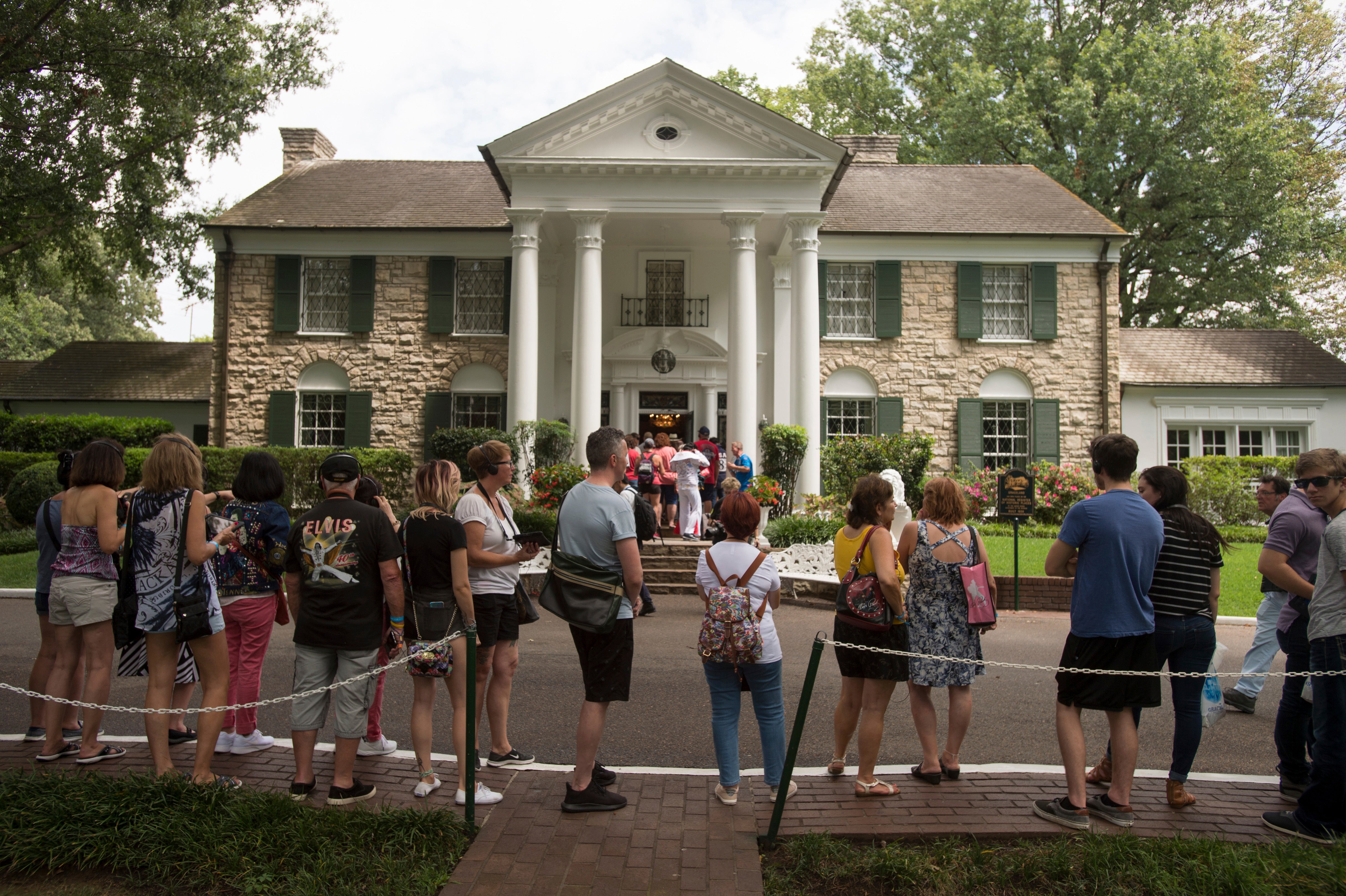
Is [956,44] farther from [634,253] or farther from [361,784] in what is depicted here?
[361,784]

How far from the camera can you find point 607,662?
4.35 m

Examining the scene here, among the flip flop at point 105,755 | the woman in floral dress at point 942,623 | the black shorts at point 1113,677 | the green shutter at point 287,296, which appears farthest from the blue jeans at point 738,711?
the green shutter at point 287,296

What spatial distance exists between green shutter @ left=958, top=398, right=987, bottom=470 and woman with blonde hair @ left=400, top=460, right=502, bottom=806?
16355 millimetres

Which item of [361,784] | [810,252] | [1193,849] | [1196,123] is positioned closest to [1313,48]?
[1196,123]

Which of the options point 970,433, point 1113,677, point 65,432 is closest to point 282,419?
point 65,432

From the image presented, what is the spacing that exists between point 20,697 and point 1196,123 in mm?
29318

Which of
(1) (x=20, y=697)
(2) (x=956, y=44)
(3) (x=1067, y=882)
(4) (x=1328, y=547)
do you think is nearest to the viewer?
(3) (x=1067, y=882)

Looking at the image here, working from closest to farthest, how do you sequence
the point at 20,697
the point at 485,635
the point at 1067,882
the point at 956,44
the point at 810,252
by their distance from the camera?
the point at 1067,882 → the point at 485,635 → the point at 20,697 → the point at 810,252 → the point at 956,44

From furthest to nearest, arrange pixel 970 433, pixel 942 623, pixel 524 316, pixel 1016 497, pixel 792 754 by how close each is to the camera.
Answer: pixel 970 433 < pixel 524 316 < pixel 1016 497 < pixel 942 623 < pixel 792 754

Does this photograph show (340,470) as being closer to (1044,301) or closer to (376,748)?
(376,748)

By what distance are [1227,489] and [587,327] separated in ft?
45.3

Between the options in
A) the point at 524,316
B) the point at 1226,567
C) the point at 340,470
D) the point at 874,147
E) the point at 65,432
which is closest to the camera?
the point at 340,470

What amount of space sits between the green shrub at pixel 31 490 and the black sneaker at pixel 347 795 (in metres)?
13.8

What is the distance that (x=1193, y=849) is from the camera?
3898 mm
